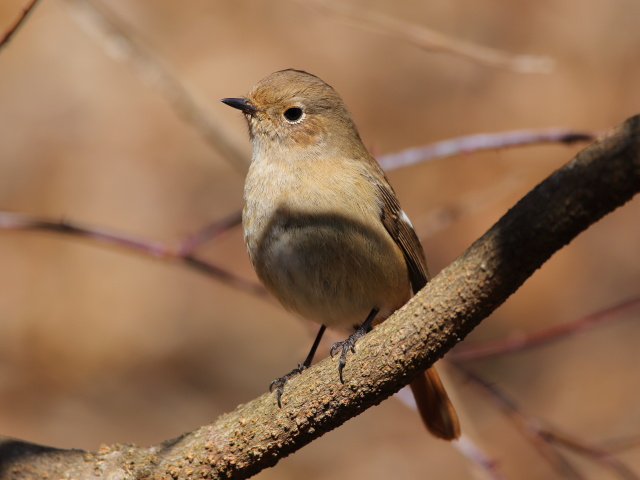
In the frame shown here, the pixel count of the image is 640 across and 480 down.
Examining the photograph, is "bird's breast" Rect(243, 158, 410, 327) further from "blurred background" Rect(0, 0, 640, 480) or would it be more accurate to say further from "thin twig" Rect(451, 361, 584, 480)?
"blurred background" Rect(0, 0, 640, 480)

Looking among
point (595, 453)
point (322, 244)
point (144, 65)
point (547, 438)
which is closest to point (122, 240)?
point (322, 244)

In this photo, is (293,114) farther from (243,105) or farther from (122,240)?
(122,240)

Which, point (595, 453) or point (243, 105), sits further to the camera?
point (243, 105)

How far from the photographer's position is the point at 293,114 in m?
3.95

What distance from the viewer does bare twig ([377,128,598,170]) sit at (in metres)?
3.47

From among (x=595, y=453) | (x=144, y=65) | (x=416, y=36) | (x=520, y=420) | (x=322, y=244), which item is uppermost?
(x=144, y=65)

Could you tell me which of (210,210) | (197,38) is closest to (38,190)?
(210,210)

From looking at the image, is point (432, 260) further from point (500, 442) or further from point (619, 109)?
point (619, 109)

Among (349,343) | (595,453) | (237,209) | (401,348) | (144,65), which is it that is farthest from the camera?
(237,209)

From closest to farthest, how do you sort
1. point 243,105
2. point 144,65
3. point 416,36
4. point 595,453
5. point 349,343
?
point 349,343 → point 595,453 → point 416,36 → point 243,105 → point 144,65

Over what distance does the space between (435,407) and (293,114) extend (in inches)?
62.1

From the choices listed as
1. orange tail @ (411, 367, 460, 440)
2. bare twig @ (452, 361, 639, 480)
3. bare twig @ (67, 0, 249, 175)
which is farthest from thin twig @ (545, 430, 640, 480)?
bare twig @ (67, 0, 249, 175)

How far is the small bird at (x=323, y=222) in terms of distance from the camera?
3.46 metres

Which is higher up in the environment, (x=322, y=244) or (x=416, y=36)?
(x=416, y=36)
